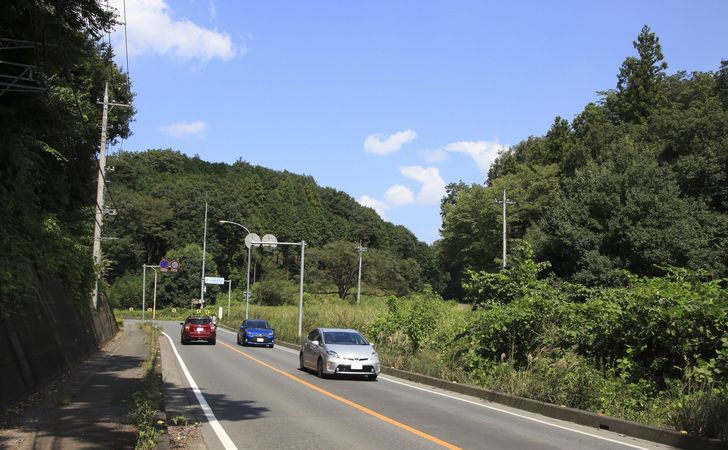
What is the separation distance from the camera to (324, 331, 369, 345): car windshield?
19.5 metres

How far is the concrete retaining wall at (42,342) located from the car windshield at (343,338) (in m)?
7.57

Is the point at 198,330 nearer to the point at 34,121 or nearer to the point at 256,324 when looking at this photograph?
the point at 256,324

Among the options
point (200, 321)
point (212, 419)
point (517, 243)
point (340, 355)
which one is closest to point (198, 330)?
point (200, 321)

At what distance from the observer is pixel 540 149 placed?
69000mm

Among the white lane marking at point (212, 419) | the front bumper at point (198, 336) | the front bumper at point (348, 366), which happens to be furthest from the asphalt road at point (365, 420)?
the front bumper at point (198, 336)

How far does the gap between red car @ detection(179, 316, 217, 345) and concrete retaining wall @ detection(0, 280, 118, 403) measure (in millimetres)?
9537

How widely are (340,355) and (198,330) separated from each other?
18.2m

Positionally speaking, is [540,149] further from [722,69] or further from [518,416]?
[518,416]

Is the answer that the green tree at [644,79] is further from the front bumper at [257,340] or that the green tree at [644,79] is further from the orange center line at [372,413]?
the orange center line at [372,413]

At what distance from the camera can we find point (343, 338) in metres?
19.8

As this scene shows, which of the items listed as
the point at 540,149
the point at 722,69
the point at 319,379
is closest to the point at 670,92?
the point at 722,69

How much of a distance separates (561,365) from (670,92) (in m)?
57.4

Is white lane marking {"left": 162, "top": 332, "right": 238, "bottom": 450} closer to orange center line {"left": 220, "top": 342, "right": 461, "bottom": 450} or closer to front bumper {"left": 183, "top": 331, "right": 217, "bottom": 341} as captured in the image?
orange center line {"left": 220, "top": 342, "right": 461, "bottom": 450}

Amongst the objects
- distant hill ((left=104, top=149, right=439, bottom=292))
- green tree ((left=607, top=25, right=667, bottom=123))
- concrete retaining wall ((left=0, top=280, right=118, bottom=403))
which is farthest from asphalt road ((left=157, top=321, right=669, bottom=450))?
distant hill ((left=104, top=149, right=439, bottom=292))
